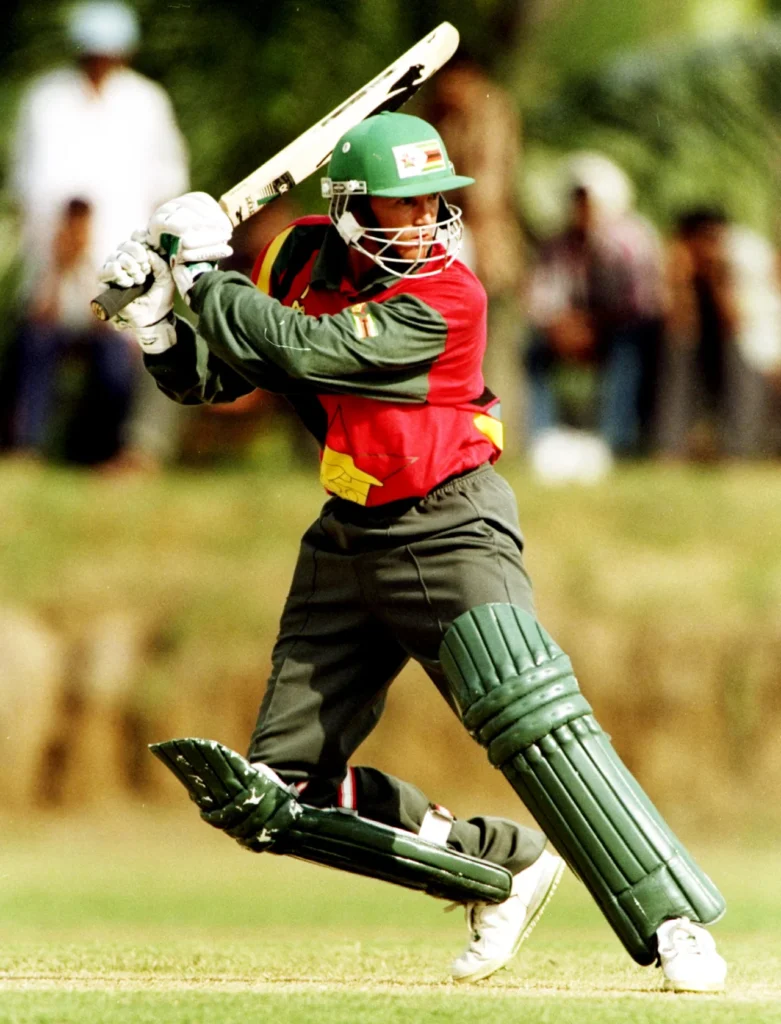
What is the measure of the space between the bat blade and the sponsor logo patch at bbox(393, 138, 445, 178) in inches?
15.6

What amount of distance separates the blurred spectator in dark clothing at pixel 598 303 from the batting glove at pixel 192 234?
5567 mm

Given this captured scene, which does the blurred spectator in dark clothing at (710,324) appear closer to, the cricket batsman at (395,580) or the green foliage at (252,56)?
the green foliage at (252,56)

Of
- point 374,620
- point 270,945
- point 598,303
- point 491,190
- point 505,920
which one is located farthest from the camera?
point 491,190

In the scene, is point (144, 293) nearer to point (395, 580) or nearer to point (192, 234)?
point (192, 234)

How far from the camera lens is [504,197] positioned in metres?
11.6

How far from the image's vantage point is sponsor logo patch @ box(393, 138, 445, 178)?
479 centimetres

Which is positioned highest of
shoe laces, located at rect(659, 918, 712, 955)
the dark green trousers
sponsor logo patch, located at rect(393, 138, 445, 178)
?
sponsor logo patch, located at rect(393, 138, 445, 178)

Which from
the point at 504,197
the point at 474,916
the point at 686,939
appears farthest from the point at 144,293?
the point at 504,197

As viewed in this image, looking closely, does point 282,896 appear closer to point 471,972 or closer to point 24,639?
point 24,639

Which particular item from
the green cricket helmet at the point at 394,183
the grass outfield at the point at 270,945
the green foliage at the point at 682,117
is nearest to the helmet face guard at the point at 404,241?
the green cricket helmet at the point at 394,183

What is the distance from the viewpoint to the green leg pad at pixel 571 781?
180 inches

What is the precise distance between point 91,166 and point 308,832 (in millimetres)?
5722

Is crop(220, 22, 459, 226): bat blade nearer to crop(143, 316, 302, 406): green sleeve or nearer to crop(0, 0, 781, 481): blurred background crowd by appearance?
crop(143, 316, 302, 406): green sleeve

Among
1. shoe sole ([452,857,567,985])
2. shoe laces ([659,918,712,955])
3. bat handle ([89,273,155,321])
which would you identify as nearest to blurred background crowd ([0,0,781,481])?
bat handle ([89,273,155,321])
